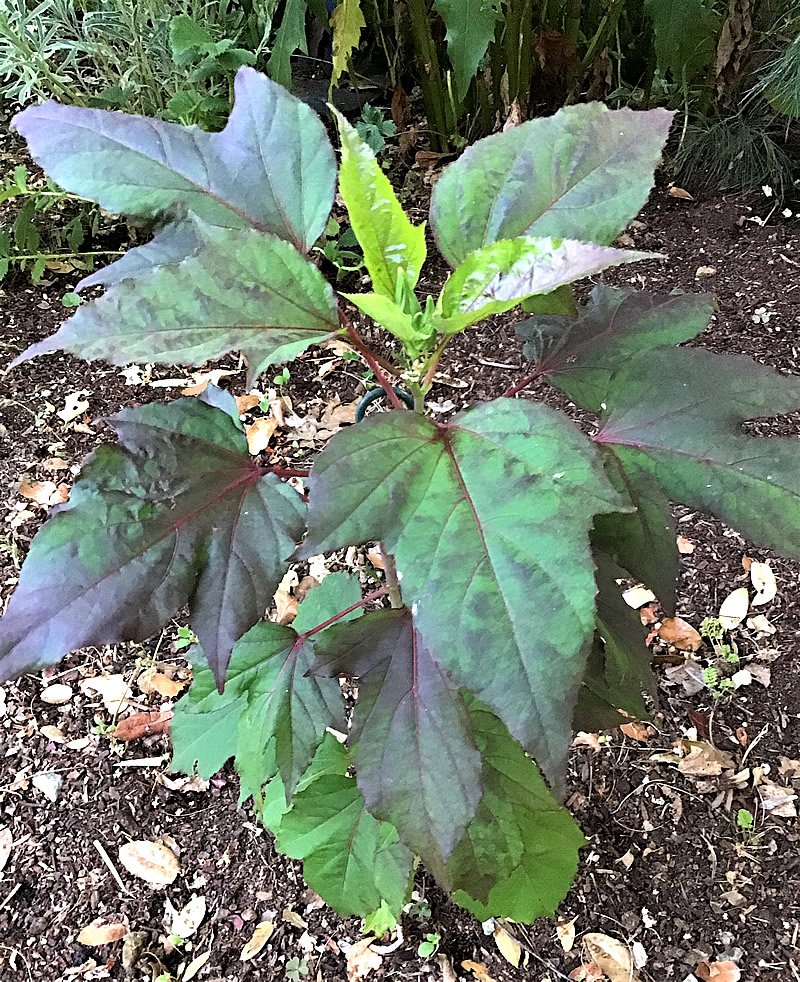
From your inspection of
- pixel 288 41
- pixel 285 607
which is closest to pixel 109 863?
pixel 285 607

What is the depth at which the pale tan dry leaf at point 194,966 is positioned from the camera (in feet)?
4.20

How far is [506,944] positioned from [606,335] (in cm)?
98

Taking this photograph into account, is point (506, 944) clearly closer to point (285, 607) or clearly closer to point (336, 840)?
point (336, 840)

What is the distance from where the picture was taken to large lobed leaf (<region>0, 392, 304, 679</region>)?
0.63 meters

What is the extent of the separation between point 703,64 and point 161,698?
7.68ft

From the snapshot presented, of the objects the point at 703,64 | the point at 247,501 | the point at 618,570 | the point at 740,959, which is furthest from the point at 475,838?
the point at 703,64

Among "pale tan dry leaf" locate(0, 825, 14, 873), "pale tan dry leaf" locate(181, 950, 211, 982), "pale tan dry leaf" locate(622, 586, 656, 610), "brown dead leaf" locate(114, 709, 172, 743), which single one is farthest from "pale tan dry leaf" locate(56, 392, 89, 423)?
"pale tan dry leaf" locate(622, 586, 656, 610)

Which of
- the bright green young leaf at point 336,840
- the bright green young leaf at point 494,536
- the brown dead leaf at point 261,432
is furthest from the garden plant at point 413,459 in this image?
the brown dead leaf at point 261,432

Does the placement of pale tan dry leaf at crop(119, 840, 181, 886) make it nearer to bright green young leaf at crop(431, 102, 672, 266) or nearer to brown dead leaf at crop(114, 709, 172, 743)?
brown dead leaf at crop(114, 709, 172, 743)

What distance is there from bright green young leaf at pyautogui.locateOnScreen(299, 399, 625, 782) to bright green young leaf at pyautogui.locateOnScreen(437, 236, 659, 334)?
8cm

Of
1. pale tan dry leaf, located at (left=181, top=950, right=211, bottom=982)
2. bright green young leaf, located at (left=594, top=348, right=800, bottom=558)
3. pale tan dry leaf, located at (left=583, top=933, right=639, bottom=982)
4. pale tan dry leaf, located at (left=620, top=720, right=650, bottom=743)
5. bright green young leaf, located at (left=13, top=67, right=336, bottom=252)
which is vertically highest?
bright green young leaf, located at (left=13, top=67, right=336, bottom=252)

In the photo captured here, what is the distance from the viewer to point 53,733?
1.55 metres

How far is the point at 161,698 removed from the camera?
160cm

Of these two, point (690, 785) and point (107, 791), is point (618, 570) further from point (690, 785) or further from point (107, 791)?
point (107, 791)
